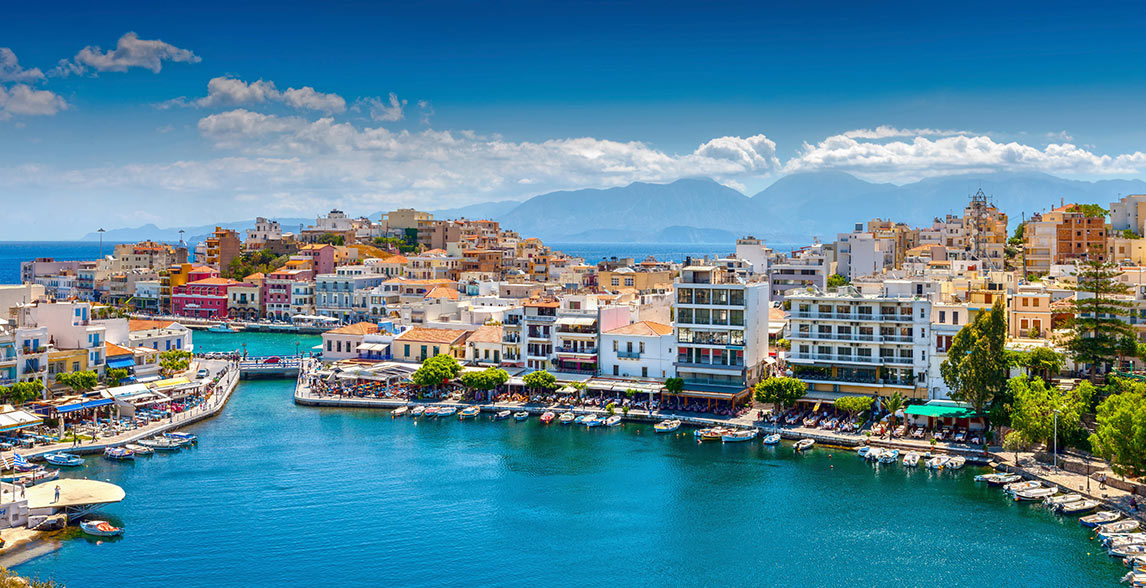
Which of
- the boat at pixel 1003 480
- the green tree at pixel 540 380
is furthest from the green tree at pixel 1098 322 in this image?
the green tree at pixel 540 380

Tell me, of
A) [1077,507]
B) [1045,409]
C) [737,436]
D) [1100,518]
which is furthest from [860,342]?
[1100,518]

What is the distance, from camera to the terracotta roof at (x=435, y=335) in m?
72.4

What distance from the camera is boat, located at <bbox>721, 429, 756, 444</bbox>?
5388cm

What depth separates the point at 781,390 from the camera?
56719 millimetres

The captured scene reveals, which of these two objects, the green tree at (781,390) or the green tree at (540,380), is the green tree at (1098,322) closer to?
the green tree at (781,390)

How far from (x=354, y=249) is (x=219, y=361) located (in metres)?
56.8

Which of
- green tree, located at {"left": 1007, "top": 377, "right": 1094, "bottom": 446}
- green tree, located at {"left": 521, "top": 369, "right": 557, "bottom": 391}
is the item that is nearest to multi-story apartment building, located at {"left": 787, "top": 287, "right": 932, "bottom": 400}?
green tree, located at {"left": 1007, "top": 377, "right": 1094, "bottom": 446}

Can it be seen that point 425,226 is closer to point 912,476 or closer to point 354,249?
point 354,249

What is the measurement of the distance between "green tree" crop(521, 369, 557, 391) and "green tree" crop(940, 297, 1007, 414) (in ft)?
80.3

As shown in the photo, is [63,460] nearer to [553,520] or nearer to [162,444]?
[162,444]

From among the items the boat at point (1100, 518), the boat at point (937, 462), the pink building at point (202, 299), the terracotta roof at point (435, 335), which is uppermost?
the pink building at point (202, 299)

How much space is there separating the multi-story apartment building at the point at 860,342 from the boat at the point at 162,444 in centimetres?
3482

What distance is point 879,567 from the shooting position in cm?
3628

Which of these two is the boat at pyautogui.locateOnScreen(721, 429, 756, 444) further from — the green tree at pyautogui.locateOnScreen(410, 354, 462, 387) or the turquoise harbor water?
the green tree at pyautogui.locateOnScreen(410, 354, 462, 387)
